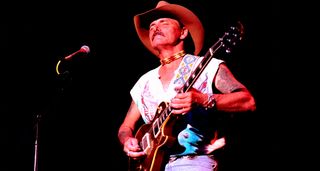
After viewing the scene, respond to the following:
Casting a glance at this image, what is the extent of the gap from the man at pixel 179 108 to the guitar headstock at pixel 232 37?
Answer: 0.24 meters

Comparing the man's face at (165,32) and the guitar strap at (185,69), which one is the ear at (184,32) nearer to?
the man's face at (165,32)

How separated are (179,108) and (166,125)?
0.33 meters

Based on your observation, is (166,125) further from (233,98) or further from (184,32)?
(184,32)

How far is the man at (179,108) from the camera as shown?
124 inches

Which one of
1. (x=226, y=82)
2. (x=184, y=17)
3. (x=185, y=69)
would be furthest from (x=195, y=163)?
(x=184, y=17)

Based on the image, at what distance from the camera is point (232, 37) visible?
319 centimetres

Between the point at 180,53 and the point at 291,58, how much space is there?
117 centimetres

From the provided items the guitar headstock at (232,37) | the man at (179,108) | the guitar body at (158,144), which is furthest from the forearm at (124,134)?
the guitar headstock at (232,37)

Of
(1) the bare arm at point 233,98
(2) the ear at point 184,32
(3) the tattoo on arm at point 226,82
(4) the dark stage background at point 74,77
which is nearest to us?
(1) the bare arm at point 233,98

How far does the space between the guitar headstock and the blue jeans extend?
841mm

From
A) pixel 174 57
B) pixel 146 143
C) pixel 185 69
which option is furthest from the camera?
pixel 174 57

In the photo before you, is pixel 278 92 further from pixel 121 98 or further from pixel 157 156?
pixel 121 98

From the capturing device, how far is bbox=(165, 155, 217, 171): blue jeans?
3.18 metres

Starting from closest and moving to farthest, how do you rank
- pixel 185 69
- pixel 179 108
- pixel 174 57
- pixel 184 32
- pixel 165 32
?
pixel 179 108 → pixel 185 69 → pixel 174 57 → pixel 165 32 → pixel 184 32
